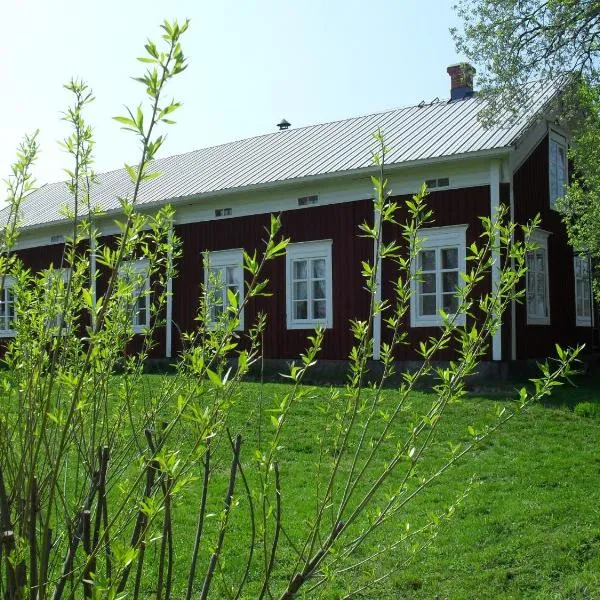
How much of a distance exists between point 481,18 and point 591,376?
742cm

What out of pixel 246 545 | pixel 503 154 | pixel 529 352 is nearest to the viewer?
pixel 246 545

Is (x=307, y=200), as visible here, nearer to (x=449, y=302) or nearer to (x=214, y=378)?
(x=449, y=302)

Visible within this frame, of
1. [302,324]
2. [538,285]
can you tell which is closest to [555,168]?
[538,285]

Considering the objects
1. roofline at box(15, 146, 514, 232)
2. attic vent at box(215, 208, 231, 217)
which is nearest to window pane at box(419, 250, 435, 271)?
roofline at box(15, 146, 514, 232)

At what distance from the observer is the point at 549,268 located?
54.1 feet

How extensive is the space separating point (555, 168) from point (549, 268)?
2.12 metres

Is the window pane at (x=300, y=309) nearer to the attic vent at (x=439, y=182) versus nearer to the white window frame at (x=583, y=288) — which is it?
the attic vent at (x=439, y=182)

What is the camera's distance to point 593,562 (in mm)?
5840

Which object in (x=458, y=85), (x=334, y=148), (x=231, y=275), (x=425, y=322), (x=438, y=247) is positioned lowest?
(x=425, y=322)

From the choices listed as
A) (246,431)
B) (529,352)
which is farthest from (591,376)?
(246,431)

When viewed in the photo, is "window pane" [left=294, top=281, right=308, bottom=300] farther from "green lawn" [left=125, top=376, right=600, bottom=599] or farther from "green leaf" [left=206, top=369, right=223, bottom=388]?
"green leaf" [left=206, top=369, right=223, bottom=388]

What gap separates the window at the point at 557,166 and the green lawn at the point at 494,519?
7.24 m

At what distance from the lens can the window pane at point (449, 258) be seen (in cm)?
1478

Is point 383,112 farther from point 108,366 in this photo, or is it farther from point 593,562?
point 108,366
